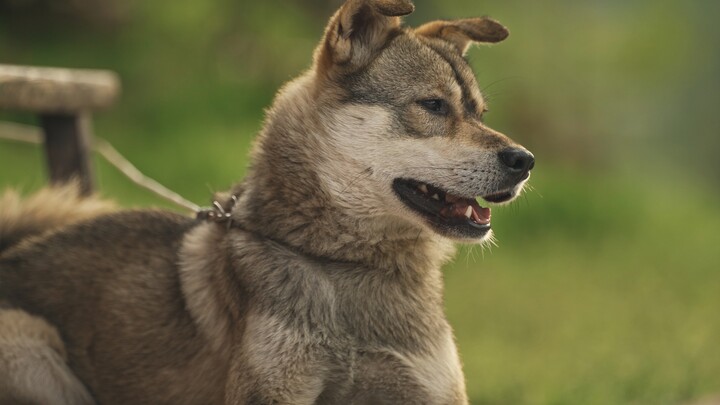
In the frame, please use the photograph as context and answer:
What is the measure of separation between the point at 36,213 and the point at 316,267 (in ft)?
5.14

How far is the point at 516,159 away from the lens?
3.47m

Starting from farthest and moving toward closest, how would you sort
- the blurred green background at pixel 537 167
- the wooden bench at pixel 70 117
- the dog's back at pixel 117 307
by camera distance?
the blurred green background at pixel 537 167 → the wooden bench at pixel 70 117 → the dog's back at pixel 117 307

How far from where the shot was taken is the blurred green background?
21.4 feet

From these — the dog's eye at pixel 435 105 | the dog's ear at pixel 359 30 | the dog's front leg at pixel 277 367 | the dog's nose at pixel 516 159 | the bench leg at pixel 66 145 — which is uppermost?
Result: the dog's ear at pixel 359 30

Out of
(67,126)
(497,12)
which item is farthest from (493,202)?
(497,12)

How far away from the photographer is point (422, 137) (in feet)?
11.6

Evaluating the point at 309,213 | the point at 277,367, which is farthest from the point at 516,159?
the point at 277,367

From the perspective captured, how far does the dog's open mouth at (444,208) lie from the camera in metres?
3.52

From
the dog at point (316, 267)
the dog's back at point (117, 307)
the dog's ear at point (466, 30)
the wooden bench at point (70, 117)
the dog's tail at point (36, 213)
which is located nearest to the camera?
the dog at point (316, 267)

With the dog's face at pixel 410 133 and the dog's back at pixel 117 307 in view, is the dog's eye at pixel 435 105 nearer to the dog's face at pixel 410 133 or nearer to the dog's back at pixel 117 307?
the dog's face at pixel 410 133

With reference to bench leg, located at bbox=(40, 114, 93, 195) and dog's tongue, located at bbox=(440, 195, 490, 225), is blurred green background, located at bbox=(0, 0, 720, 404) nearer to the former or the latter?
dog's tongue, located at bbox=(440, 195, 490, 225)

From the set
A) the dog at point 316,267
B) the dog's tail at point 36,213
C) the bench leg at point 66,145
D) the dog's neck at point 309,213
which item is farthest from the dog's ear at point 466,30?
the bench leg at point 66,145

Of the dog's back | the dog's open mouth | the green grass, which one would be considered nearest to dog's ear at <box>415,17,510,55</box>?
the dog's open mouth

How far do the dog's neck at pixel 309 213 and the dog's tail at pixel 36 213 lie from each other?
1041 millimetres
